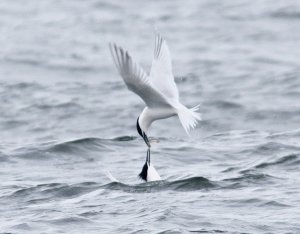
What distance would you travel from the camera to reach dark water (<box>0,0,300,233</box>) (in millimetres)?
10250

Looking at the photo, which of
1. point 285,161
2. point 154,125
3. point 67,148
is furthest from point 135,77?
point 154,125

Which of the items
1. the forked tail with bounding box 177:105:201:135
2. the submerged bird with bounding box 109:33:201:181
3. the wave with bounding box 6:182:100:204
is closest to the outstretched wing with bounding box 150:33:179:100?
the submerged bird with bounding box 109:33:201:181

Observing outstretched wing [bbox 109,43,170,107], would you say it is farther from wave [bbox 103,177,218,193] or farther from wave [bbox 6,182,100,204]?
wave [bbox 6,182,100,204]

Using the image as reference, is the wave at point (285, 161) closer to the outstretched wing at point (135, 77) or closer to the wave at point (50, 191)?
the wave at point (50, 191)

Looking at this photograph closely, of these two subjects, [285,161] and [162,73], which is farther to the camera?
[285,161]

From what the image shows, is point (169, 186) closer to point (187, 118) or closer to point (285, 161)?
point (187, 118)

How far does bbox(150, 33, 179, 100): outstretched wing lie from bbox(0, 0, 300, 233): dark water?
3.21 ft

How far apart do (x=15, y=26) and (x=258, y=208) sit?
14793mm

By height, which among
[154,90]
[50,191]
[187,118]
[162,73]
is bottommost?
[50,191]

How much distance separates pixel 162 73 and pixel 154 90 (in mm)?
839

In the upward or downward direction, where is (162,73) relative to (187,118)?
upward

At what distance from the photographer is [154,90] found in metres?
10.6

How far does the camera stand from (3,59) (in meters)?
21.2

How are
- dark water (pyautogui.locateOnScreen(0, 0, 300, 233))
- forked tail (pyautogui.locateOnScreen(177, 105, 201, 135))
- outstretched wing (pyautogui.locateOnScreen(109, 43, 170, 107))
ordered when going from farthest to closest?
forked tail (pyautogui.locateOnScreen(177, 105, 201, 135)) < dark water (pyautogui.locateOnScreen(0, 0, 300, 233)) < outstretched wing (pyautogui.locateOnScreen(109, 43, 170, 107))
